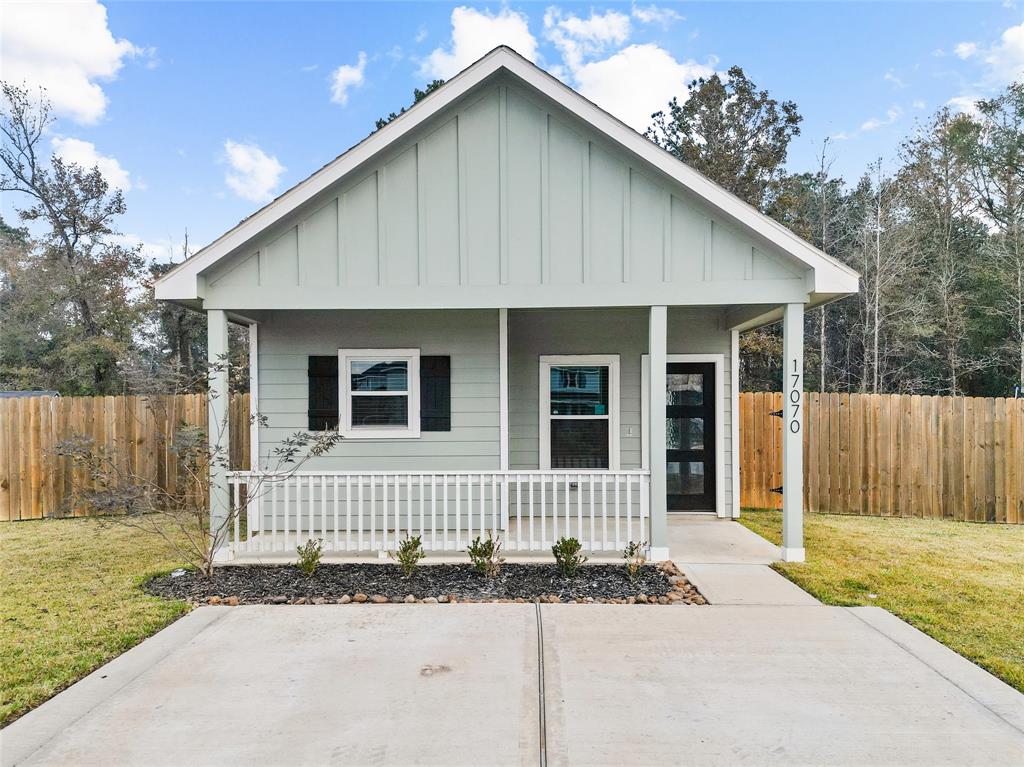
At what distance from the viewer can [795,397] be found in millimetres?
5602

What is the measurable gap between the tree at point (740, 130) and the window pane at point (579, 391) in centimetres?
1259

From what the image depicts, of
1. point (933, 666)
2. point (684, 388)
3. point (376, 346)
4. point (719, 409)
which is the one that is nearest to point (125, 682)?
point (376, 346)

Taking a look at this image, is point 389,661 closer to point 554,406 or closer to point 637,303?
point 637,303

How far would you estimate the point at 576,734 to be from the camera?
275 centimetres

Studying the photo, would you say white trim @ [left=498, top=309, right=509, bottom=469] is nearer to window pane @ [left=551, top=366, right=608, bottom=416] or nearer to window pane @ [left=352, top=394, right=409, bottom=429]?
window pane @ [left=551, top=366, right=608, bottom=416]

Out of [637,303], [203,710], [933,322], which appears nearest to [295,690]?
[203,710]

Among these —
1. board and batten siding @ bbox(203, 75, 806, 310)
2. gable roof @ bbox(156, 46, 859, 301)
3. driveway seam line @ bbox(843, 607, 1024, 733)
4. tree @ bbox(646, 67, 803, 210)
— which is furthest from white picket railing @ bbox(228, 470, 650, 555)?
tree @ bbox(646, 67, 803, 210)

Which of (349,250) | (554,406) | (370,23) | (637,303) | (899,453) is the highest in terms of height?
(370,23)

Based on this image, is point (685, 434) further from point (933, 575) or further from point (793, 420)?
point (933, 575)

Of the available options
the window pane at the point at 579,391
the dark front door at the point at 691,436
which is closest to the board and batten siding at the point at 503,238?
the window pane at the point at 579,391

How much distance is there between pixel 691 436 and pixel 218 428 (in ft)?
19.9

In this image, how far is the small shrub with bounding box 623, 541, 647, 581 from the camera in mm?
5191

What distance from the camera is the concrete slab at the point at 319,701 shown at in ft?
8.62

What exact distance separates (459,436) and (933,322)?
Answer: 54.5ft
